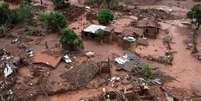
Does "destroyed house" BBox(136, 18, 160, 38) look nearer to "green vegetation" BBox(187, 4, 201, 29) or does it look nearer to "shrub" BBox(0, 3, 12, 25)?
"green vegetation" BBox(187, 4, 201, 29)

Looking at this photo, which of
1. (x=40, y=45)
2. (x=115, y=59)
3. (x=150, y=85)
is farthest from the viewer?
(x=40, y=45)

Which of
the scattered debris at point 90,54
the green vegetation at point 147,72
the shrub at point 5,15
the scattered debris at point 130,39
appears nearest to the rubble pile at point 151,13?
the scattered debris at point 130,39

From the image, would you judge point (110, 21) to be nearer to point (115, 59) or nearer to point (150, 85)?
point (115, 59)

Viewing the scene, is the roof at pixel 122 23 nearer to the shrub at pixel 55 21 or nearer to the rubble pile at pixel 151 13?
the rubble pile at pixel 151 13

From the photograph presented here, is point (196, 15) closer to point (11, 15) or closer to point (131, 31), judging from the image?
point (131, 31)

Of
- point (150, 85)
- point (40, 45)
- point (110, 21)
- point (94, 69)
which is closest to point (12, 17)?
point (40, 45)

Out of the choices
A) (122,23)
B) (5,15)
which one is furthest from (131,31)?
(5,15)
